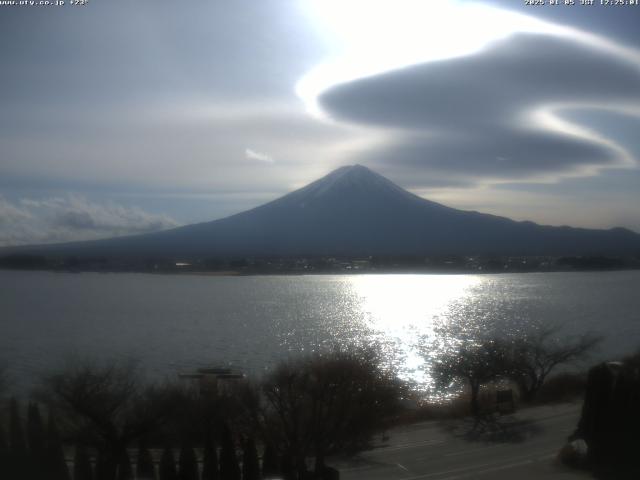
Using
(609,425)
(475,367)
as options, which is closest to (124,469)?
(609,425)

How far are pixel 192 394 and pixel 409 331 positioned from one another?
14110 millimetres

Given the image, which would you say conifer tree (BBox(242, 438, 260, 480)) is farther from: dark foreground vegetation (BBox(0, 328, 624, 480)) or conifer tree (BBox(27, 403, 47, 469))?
conifer tree (BBox(27, 403, 47, 469))

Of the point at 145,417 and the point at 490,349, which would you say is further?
the point at 490,349

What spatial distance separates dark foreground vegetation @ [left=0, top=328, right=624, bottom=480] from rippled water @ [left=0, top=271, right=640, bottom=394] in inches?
132

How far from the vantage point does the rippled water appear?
43.3ft

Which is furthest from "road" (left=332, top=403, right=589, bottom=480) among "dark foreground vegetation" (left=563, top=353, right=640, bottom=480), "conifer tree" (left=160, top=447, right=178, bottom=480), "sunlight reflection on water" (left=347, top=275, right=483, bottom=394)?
"sunlight reflection on water" (left=347, top=275, right=483, bottom=394)

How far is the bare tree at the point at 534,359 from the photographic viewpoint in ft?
34.4

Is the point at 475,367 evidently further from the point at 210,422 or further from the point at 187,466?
the point at 187,466

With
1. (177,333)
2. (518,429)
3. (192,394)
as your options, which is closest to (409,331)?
(177,333)

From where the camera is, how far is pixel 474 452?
22.3ft

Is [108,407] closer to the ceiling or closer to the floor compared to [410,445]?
closer to the ceiling

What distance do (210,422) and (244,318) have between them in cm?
1483

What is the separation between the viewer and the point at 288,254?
4272 centimetres

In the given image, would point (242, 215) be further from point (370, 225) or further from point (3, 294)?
point (3, 294)
